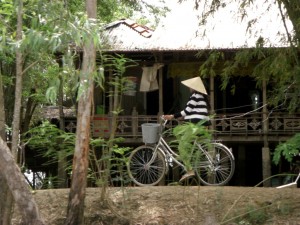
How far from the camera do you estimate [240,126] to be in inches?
508

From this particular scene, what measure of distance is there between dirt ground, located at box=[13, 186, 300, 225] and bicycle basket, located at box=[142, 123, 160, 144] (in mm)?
1101

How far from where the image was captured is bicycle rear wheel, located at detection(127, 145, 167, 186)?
955 centimetres

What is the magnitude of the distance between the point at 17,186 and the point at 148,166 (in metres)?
4.10

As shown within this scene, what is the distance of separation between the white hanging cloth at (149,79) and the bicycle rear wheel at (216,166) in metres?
4.66

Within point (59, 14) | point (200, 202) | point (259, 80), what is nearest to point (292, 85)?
point (259, 80)

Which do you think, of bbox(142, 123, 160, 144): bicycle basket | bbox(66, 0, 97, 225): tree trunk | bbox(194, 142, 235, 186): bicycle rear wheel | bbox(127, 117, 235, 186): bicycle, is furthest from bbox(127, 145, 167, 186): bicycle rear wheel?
bbox(66, 0, 97, 225): tree trunk

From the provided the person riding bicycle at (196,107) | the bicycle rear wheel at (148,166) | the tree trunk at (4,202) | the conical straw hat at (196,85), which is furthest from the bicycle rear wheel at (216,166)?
the tree trunk at (4,202)

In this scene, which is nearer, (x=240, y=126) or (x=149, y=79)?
(x=240, y=126)

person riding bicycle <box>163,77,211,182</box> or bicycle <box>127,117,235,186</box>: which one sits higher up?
person riding bicycle <box>163,77,211,182</box>

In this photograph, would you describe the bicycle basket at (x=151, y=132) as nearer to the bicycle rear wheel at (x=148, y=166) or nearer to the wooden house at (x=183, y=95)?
the bicycle rear wheel at (x=148, y=166)

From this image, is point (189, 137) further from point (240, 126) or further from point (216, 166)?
point (240, 126)

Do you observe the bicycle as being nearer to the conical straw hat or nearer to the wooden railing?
the conical straw hat

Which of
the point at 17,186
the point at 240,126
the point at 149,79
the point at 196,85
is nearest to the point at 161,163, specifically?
the point at 196,85

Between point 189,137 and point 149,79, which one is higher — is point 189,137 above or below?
below
